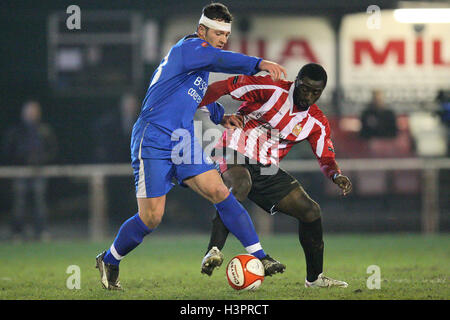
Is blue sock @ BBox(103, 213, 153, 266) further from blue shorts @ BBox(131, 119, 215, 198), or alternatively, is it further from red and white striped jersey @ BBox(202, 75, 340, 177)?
red and white striped jersey @ BBox(202, 75, 340, 177)

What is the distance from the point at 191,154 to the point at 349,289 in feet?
5.53

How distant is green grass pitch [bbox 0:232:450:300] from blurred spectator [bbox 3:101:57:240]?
34cm

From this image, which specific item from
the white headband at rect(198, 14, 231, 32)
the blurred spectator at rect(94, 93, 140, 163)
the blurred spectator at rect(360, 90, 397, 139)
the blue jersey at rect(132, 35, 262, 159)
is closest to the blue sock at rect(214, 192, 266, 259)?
the blue jersey at rect(132, 35, 262, 159)

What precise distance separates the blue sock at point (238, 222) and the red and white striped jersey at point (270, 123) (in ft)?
2.18

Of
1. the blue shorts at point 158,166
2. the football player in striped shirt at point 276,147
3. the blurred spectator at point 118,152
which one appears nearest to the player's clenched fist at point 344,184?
the football player in striped shirt at point 276,147

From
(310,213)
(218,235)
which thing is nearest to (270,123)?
(310,213)

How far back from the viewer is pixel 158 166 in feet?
21.5

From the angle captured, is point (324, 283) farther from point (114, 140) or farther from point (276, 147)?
point (114, 140)

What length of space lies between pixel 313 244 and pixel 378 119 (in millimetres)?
5991

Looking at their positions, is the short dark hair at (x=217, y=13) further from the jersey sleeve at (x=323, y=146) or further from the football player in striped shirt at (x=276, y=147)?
the jersey sleeve at (x=323, y=146)

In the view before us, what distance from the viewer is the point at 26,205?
12.2 metres

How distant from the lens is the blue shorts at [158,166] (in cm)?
656

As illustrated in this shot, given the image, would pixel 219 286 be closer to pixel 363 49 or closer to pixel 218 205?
pixel 218 205

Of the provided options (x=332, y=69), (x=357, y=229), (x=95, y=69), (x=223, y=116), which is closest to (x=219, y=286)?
(x=223, y=116)
